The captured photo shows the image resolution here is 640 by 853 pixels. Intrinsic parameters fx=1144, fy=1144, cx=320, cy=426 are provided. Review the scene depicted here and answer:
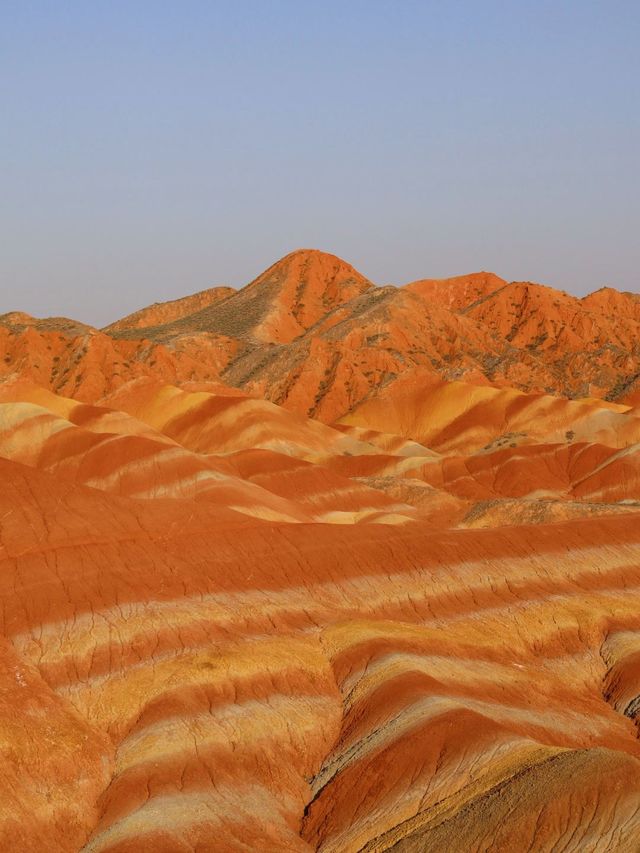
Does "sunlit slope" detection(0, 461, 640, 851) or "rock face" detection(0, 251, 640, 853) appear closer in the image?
"sunlit slope" detection(0, 461, 640, 851)

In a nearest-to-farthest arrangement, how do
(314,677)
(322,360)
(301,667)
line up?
(314,677)
(301,667)
(322,360)

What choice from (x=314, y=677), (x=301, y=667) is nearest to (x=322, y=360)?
(x=301, y=667)

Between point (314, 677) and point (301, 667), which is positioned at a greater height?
point (301, 667)

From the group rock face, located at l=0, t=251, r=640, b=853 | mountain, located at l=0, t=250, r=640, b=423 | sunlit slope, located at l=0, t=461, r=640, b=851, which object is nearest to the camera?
sunlit slope, located at l=0, t=461, r=640, b=851

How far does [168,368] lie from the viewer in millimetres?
160500

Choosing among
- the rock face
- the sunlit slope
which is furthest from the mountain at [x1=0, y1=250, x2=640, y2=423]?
the sunlit slope

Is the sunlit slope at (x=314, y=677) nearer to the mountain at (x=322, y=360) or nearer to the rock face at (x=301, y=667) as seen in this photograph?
the rock face at (x=301, y=667)

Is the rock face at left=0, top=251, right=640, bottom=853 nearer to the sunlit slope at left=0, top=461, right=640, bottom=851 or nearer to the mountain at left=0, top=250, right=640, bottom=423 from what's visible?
the sunlit slope at left=0, top=461, right=640, bottom=851

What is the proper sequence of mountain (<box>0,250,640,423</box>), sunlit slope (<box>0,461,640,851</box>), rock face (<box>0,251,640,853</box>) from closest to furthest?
sunlit slope (<box>0,461,640,851</box>)
rock face (<box>0,251,640,853</box>)
mountain (<box>0,250,640,423</box>)

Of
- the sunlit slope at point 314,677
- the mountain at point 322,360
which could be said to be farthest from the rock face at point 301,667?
the mountain at point 322,360

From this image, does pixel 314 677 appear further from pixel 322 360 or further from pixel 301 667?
pixel 322 360

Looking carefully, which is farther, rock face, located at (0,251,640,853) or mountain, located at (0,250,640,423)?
mountain, located at (0,250,640,423)

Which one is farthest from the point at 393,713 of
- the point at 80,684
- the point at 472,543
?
the point at 472,543

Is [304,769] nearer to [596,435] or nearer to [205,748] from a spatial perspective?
[205,748]
